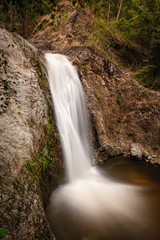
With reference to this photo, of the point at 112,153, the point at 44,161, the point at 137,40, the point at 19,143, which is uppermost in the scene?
the point at 137,40

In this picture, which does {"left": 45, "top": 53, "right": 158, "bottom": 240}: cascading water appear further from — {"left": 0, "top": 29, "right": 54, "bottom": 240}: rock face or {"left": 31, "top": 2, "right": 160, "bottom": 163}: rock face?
{"left": 0, "top": 29, "right": 54, "bottom": 240}: rock face

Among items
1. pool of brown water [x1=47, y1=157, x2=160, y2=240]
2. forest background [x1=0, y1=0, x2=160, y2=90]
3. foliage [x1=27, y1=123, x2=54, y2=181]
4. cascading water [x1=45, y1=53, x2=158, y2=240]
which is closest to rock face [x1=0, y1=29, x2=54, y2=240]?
foliage [x1=27, y1=123, x2=54, y2=181]

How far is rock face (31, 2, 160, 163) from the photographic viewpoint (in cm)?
626

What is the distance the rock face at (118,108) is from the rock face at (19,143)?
3.52 meters

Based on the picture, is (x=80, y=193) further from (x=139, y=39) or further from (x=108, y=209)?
(x=139, y=39)

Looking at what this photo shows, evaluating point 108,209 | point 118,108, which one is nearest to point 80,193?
point 108,209

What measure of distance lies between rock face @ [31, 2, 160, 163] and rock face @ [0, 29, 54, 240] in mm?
3521

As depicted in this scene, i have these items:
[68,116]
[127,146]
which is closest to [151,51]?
[127,146]

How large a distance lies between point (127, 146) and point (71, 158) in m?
3.20

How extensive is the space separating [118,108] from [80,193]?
4.97m

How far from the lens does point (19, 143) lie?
2.23 meters

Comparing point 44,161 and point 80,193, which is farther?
point 80,193

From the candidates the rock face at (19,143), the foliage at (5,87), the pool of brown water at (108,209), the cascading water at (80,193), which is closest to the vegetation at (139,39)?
the cascading water at (80,193)

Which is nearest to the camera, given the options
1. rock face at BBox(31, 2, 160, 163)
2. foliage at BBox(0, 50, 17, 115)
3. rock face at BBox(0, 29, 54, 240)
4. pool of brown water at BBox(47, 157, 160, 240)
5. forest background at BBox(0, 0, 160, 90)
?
rock face at BBox(0, 29, 54, 240)
